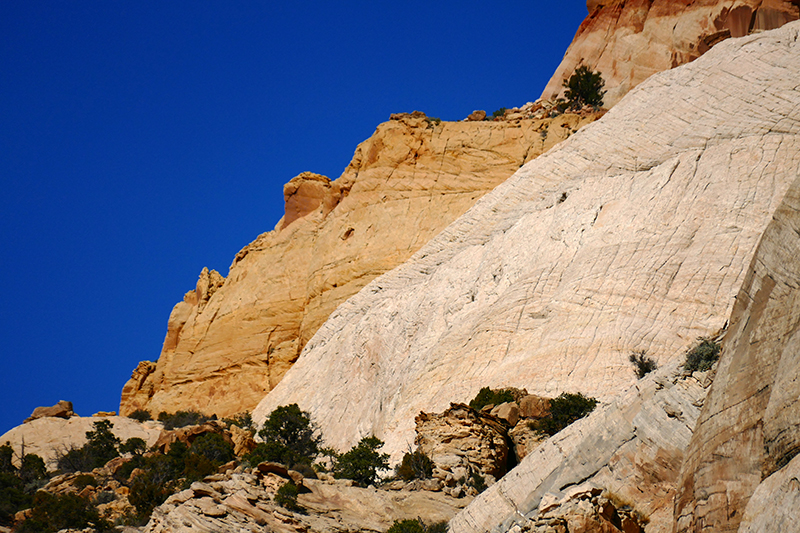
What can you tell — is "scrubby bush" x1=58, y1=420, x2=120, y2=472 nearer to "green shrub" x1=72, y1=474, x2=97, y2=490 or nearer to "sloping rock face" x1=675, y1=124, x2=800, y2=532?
"green shrub" x1=72, y1=474, x2=97, y2=490

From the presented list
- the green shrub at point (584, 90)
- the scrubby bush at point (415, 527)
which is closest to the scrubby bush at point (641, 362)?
the scrubby bush at point (415, 527)

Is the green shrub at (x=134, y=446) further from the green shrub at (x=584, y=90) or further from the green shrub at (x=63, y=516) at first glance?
the green shrub at (x=584, y=90)

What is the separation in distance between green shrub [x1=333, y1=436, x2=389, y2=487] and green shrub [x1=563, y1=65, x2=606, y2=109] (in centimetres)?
4211

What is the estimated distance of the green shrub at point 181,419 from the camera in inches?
1889

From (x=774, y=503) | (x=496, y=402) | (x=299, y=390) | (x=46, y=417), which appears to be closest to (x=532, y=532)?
(x=774, y=503)

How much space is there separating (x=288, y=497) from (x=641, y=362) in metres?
11.4

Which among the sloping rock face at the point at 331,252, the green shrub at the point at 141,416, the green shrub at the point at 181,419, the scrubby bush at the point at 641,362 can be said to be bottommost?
the scrubby bush at the point at 641,362

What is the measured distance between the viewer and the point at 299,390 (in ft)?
135

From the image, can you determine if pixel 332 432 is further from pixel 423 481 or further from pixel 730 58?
pixel 730 58

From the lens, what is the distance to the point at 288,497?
19.1m

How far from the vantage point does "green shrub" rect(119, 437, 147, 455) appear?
38938 mm

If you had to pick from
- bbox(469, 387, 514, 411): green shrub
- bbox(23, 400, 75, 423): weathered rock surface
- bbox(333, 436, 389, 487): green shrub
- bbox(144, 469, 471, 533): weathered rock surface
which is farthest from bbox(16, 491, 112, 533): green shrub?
bbox(23, 400, 75, 423): weathered rock surface

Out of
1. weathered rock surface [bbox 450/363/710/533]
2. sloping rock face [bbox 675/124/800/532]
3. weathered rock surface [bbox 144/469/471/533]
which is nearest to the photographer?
sloping rock face [bbox 675/124/800/532]

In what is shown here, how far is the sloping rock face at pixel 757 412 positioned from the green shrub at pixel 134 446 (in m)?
33.3
